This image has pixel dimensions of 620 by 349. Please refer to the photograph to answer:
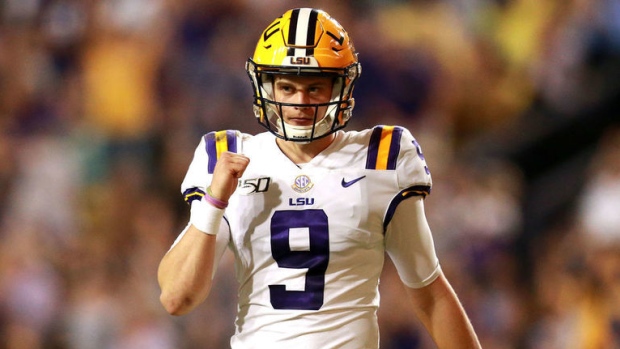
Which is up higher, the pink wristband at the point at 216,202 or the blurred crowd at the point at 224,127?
the pink wristband at the point at 216,202

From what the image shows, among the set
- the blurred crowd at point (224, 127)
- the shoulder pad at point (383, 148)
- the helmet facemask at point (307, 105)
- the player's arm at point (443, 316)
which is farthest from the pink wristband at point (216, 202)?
the blurred crowd at point (224, 127)

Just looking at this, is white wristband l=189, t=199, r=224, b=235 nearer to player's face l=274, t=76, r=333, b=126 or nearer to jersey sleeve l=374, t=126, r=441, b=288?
player's face l=274, t=76, r=333, b=126

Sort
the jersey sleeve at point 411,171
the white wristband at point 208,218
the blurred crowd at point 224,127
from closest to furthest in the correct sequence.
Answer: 1. the white wristband at point 208,218
2. the jersey sleeve at point 411,171
3. the blurred crowd at point 224,127

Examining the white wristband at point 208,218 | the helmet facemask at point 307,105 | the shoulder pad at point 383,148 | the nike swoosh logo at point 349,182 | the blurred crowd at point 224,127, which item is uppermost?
the helmet facemask at point 307,105

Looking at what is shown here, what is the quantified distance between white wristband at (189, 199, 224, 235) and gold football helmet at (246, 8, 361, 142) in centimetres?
24

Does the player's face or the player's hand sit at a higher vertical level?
the player's face

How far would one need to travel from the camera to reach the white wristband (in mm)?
2531

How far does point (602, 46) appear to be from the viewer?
5867 millimetres

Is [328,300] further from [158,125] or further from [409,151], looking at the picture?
[158,125]

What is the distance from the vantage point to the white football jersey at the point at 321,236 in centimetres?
258

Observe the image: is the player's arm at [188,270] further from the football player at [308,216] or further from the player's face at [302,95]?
the player's face at [302,95]

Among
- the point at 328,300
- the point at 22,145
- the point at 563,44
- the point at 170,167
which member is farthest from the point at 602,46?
the point at 328,300

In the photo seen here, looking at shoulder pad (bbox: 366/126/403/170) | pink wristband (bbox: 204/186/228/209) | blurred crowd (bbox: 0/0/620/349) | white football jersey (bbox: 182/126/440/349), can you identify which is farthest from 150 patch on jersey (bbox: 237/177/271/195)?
blurred crowd (bbox: 0/0/620/349)

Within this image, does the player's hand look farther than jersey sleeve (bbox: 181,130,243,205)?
No
